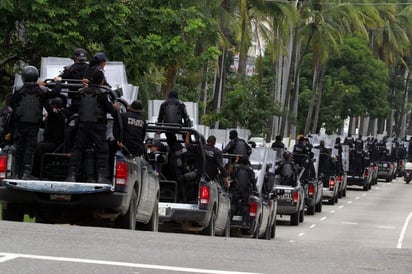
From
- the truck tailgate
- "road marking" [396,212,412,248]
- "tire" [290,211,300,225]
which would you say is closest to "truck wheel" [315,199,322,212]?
"road marking" [396,212,412,248]

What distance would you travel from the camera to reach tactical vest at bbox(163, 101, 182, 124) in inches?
931

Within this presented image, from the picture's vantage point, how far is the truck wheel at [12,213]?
17688 mm

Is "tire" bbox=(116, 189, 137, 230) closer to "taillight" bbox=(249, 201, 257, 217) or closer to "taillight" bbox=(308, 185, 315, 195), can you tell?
"taillight" bbox=(249, 201, 257, 217)

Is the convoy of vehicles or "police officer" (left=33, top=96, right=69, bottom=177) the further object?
"police officer" (left=33, top=96, right=69, bottom=177)

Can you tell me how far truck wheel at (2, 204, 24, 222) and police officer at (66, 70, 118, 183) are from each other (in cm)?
119

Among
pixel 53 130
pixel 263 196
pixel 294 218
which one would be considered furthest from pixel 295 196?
pixel 53 130

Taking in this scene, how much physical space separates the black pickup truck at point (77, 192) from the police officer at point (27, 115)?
0.19 meters

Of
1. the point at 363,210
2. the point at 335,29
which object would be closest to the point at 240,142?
the point at 363,210

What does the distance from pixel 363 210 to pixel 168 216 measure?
2713 cm

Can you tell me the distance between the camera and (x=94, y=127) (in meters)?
16.9

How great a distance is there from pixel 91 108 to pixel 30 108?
110 cm

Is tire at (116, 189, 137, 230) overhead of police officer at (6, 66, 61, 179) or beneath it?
beneath

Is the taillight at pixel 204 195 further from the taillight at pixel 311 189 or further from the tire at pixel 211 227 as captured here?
the taillight at pixel 311 189

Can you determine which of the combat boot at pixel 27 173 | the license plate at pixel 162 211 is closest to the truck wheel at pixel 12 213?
the combat boot at pixel 27 173
